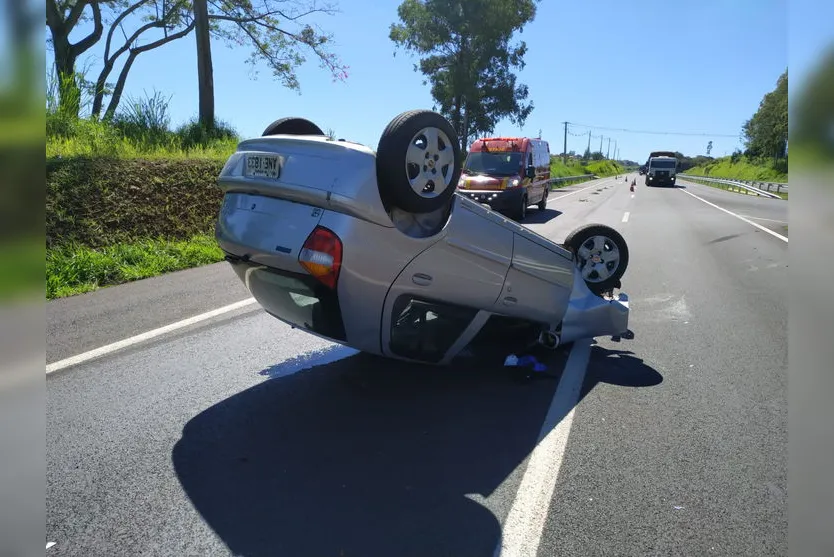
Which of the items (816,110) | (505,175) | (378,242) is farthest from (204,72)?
(816,110)

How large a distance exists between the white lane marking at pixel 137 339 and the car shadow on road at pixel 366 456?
1.52 metres

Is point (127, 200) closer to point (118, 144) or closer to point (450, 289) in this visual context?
point (118, 144)

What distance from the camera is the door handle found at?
3.54m

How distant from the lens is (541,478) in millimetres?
2977

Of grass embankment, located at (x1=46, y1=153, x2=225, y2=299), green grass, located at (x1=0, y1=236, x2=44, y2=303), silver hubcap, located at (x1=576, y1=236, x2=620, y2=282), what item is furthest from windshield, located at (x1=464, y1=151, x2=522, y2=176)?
green grass, located at (x1=0, y1=236, x2=44, y2=303)

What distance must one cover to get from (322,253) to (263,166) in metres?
0.70

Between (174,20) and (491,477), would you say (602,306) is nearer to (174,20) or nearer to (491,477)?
(491,477)

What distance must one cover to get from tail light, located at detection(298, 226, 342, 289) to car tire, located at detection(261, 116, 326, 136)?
1.19m

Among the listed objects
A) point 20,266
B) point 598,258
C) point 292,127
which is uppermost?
point 292,127

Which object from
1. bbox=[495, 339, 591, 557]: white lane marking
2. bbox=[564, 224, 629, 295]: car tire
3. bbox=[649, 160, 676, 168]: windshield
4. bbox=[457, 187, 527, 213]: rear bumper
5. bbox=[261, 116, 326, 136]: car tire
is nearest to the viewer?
bbox=[495, 339, 591, 557]: white lane marking

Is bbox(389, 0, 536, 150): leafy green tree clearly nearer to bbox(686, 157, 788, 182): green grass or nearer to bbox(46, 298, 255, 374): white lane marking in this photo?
bbox(686, 157, 788, 182): green grass

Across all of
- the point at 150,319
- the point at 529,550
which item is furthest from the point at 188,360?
the point at 529,550

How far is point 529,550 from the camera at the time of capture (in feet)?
7.93

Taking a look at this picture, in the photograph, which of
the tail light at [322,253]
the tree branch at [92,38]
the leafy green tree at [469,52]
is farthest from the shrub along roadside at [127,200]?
the leafy green tree at [469,52]
